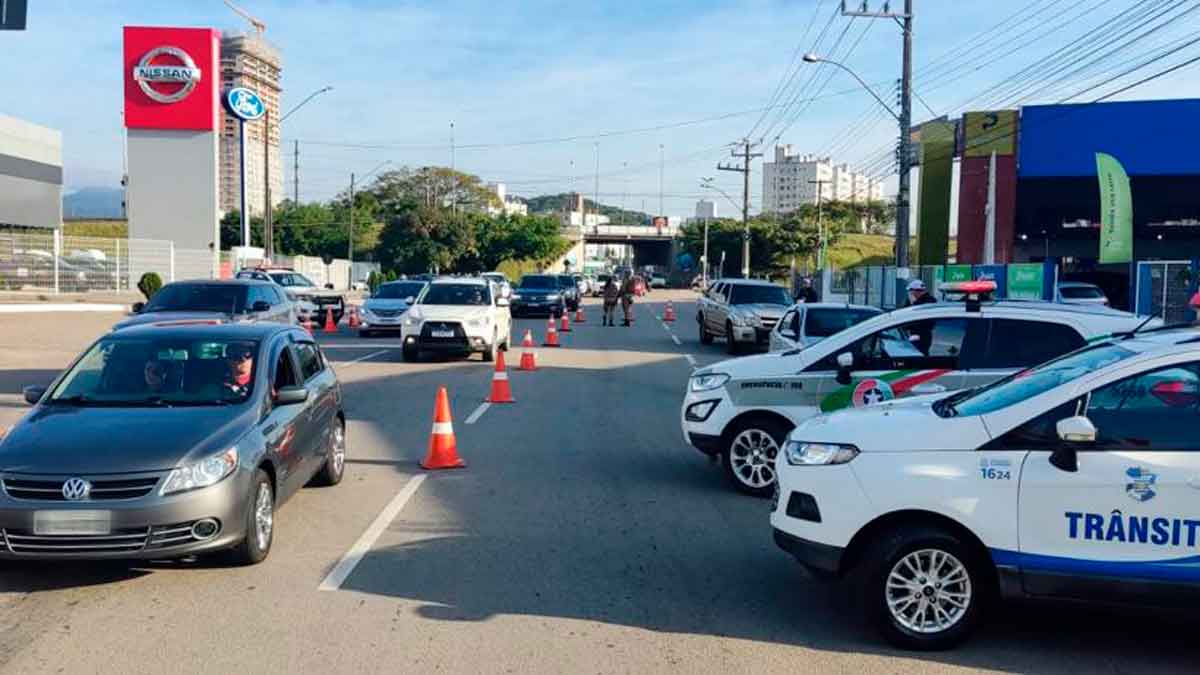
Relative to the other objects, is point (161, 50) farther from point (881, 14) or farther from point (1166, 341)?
point (1166, 341)

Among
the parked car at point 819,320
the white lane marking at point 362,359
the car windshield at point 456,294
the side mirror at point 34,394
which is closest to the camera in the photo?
the side mirror at point 34,394

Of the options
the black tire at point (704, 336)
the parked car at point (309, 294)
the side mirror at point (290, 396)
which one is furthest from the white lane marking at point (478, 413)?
the parked car at point (309, 294)

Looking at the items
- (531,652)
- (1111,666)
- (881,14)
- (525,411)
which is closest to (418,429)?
(525,411)

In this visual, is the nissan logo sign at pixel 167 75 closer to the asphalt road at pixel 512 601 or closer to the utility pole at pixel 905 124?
the utility pole at pixel 905 124

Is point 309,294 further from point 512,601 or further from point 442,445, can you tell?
point 512,601

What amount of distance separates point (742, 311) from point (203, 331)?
58.5ft

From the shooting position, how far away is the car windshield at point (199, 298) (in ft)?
54.6

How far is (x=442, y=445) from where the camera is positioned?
418 inches

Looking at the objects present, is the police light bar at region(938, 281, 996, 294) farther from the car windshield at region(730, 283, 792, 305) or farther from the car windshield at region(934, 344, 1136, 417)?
the car windshield at region(730, 283, 792, 305)

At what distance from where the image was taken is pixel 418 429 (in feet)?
43.2

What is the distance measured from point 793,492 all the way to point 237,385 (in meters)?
4.07

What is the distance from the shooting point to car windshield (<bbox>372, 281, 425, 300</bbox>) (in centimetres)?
2998

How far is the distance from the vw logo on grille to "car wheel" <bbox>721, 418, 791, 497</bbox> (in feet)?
17.2

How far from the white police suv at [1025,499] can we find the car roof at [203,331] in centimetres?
458
